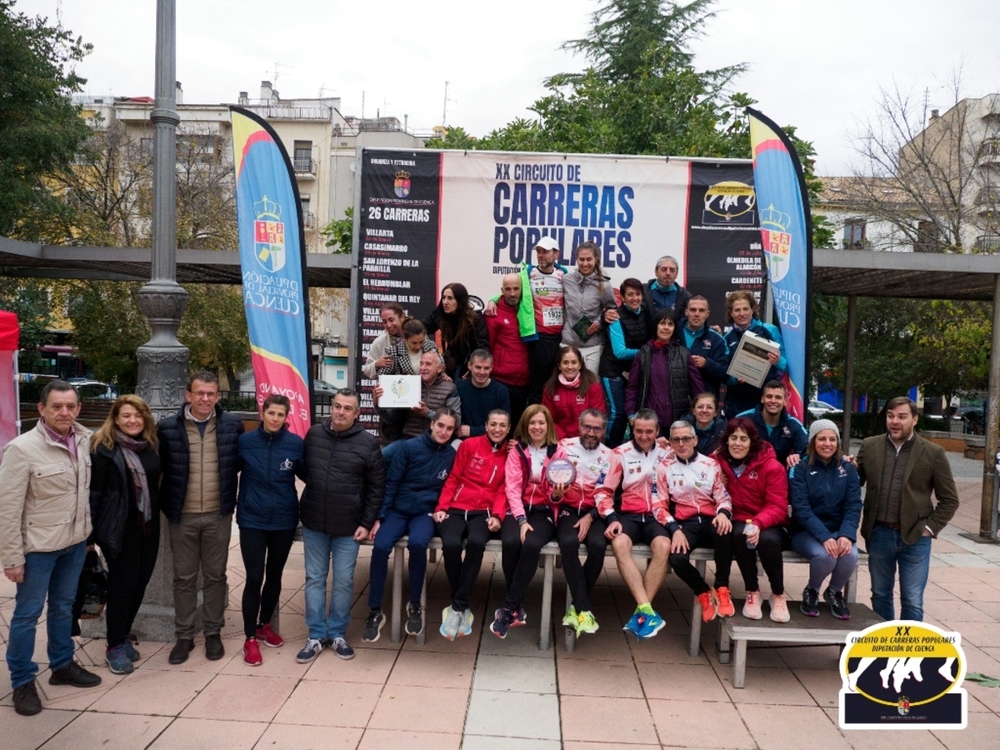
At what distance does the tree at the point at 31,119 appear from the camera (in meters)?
16.6

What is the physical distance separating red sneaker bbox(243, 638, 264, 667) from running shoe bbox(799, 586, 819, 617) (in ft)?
11.5

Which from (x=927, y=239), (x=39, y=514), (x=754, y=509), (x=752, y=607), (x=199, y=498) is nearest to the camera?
(x=39, y=514)

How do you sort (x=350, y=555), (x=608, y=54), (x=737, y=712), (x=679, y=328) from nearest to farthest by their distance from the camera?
1. (x=737, y=712)
2. (x=350, y=555)
3. (x=679, y=328)
4. (x=608, y=54)

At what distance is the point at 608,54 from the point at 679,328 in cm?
1650

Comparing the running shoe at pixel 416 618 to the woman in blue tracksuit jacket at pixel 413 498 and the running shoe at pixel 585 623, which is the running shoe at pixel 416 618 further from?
the running shoe at pixel 585 623

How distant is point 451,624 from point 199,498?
5.85 ft

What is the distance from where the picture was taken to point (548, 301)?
6.30 m

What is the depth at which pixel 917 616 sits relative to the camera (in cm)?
517

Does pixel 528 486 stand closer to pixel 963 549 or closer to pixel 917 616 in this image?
pixel 917 616

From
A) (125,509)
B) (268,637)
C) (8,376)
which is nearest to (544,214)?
(268,637)

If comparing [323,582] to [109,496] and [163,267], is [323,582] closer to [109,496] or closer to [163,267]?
[109,496]

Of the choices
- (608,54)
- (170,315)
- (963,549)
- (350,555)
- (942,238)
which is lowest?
(963,549)

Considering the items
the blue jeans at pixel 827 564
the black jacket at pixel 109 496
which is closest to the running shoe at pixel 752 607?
the blue jeans at pixel 827 564

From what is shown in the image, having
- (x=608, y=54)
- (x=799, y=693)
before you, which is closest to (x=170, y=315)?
(x=799, y=693)
